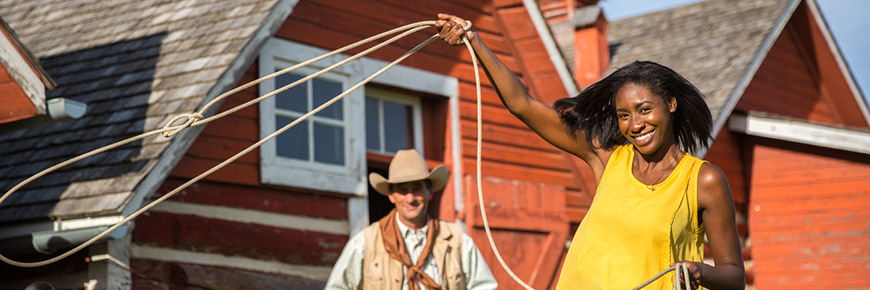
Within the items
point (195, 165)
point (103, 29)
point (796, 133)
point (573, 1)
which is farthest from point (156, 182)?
point (573, 1)

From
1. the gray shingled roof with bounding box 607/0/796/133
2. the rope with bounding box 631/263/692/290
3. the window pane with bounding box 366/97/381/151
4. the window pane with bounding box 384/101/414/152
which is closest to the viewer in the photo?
the rope with bounding box 631/263/692/290

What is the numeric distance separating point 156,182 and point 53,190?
772 millimetres

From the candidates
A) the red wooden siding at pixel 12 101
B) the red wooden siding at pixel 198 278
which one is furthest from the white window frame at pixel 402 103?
the red wooden siding at pixel 12 101

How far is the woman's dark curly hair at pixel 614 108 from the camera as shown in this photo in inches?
133

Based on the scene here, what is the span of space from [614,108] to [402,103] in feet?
16.7

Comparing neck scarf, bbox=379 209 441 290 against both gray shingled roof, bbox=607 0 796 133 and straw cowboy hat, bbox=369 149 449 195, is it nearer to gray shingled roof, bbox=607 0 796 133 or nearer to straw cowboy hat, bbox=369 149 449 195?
straw cowboy hat, bbox=369 149 449 195

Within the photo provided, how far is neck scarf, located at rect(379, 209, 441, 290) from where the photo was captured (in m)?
5.69

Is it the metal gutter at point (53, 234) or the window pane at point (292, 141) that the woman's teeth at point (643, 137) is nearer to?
the metal gutter at point (53, 234)

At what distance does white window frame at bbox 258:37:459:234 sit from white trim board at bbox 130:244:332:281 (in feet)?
1.50

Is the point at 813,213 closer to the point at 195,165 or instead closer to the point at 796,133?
the point at 796,133

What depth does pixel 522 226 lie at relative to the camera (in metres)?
8.73

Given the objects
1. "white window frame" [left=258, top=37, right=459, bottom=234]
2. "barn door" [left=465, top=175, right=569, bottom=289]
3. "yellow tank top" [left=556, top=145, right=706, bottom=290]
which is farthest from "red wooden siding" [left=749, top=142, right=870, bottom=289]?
"yellow tank top" [left=556, top=145, right=706, bottom=290]

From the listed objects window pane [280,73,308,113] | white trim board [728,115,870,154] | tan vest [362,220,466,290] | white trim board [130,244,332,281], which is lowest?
tan vest [362,220,466,290]

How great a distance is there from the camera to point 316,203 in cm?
752
